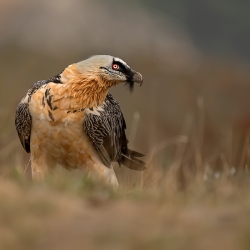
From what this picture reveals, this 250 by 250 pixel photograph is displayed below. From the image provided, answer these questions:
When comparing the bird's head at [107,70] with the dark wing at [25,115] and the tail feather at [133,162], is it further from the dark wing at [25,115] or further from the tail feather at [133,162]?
the tail feather at [133,162]

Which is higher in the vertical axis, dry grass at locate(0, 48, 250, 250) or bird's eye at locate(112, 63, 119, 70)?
bird's eye at locate(112, 63, 119, 70)

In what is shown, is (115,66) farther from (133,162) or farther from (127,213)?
(127,213)

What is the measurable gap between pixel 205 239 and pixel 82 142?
3.39 m

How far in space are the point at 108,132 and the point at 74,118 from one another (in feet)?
1.69

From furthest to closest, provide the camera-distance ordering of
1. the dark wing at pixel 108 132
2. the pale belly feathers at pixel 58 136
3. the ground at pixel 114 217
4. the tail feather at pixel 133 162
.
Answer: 1. the tail feather at pixel 133 162
2. the dark wing at pixel 108 132
3. the pale belly feathers at pixel 58 136
4. the ground at pixel 114 217

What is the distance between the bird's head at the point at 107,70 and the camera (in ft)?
25.5

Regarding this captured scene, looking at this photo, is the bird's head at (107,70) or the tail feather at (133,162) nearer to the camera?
the bird's head at (107,70)

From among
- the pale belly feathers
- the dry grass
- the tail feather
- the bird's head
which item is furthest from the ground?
the tail feather

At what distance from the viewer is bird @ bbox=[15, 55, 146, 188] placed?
7.62m

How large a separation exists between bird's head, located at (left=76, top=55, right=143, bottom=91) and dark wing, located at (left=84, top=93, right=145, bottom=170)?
14.7 inches

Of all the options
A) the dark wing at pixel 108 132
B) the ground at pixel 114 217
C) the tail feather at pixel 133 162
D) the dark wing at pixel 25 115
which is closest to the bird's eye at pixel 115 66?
the dark wing at pixel 108 132

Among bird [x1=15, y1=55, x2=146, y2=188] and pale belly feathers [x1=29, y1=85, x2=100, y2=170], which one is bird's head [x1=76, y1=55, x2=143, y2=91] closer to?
bird [x1=15, y1=55, x2=146, y2=188]

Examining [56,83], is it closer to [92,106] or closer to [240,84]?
[92,106]

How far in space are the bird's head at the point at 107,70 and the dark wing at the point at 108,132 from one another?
373mm
